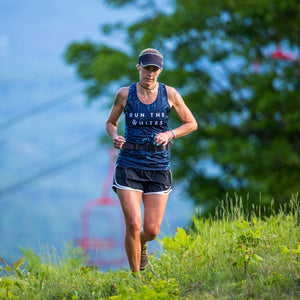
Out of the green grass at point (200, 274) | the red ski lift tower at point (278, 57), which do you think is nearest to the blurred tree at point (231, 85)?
the red ski lift tower at point (278, 57)

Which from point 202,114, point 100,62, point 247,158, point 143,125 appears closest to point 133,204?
point 143,125

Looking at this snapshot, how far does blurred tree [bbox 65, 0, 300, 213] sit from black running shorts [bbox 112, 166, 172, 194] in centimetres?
858

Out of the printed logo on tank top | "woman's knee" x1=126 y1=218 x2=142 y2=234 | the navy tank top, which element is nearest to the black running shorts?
the navy tank top

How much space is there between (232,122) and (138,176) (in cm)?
1062

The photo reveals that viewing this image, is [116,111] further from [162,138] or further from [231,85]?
[231,85]

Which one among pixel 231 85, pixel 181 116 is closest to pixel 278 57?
pixel 231 85

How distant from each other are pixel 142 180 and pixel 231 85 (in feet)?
38.6

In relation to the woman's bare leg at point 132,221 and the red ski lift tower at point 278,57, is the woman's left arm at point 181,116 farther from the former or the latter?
the red ski lift tower at point 278,57

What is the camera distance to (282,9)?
13.8 metres

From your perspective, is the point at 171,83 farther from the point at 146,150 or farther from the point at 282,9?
the point at 146,150

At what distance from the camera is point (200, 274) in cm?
469

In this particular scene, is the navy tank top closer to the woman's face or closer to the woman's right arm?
the woman's right arm

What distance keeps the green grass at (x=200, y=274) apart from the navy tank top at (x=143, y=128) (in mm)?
1015

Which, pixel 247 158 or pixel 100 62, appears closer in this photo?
pixel 247 158
